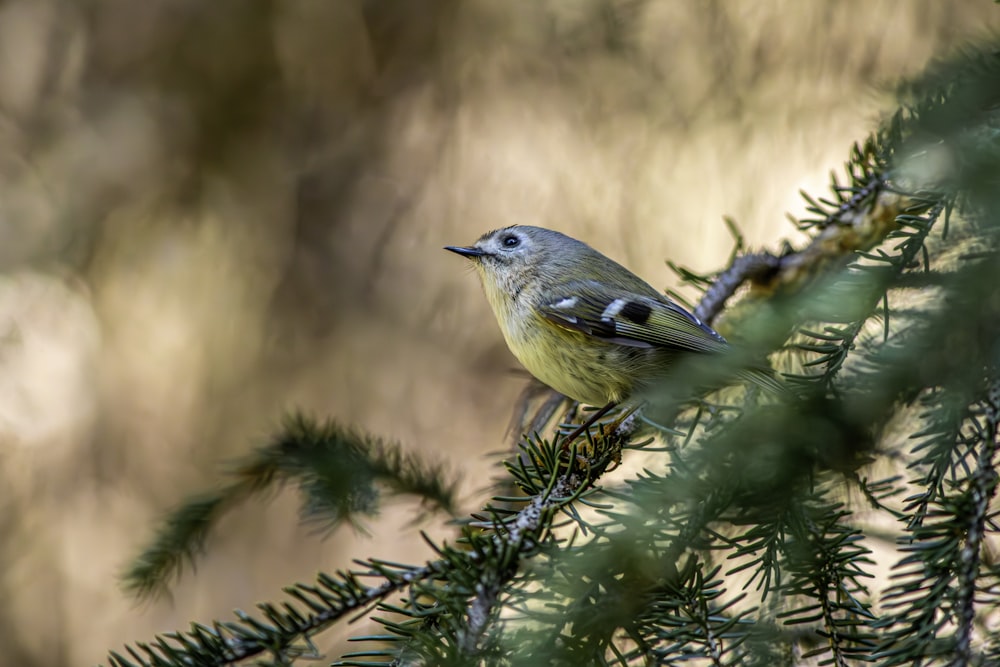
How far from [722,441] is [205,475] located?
1.90m

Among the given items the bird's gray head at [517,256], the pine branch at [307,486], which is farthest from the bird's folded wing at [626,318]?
the pine branch at [307,486]

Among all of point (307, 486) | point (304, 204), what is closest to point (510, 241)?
point (307, 486)

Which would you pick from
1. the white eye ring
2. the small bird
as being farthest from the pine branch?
the white eye ring

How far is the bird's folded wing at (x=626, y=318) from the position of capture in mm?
1439

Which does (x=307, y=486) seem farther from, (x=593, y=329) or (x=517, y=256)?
(x=517, y=256)

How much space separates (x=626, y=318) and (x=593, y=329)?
7 cm

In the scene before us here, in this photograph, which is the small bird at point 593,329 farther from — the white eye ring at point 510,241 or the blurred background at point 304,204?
the blurred background at point 304,204

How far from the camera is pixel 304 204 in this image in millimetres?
2455

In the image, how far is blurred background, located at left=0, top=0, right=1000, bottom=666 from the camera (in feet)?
7.27

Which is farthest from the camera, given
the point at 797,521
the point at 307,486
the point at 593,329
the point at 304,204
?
the point at 304,204

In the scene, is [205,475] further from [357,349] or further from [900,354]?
A: [900,354]

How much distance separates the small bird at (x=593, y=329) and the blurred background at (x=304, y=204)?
1.97ft

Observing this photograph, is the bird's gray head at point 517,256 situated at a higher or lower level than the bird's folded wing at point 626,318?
higher

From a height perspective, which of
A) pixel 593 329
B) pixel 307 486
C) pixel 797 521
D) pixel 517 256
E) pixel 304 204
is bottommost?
pixel 797 521
